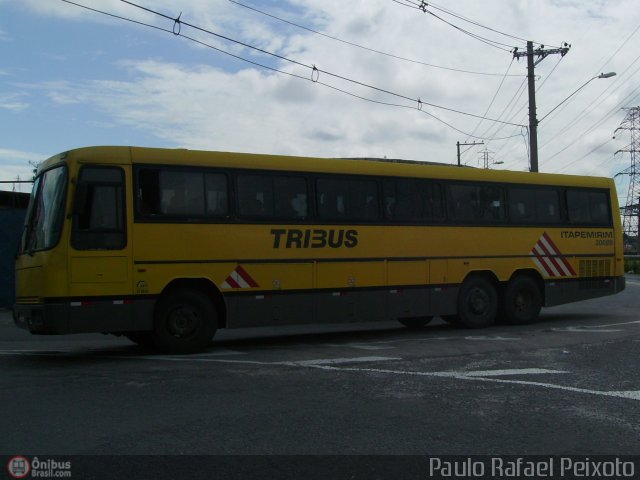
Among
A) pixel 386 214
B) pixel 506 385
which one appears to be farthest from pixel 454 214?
pixel 506 385

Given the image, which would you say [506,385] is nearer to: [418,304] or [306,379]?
[306,379]

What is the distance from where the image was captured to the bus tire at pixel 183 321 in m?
10.3

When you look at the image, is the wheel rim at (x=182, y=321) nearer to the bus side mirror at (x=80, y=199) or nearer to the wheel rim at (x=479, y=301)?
the bus side mirror at (x=80, y=199)

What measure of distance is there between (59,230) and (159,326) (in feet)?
6.77

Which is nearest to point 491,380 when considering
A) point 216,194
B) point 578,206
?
point 216,194

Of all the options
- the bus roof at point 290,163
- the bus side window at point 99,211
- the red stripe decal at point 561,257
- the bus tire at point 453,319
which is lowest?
the bus tire at point 453,319

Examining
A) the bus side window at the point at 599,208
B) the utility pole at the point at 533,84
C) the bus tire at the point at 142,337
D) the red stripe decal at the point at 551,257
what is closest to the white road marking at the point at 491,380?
the bus tire at the point at 142,337

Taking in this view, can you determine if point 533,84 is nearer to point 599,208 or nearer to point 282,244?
point 599,208

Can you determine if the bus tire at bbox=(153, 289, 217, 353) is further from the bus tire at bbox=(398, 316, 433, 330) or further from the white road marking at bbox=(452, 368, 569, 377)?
the bus tire at bbox=(398, 316, 433, 330)

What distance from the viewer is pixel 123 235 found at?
32.7ft

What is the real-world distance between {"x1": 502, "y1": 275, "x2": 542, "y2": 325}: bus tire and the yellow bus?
45 mm

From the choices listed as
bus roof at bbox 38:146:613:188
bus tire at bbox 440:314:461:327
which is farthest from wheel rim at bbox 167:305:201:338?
bus tire at bbox 440:314:461:327

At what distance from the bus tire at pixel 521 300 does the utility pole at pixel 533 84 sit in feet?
43.3

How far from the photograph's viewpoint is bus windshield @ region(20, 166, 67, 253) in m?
9.66
